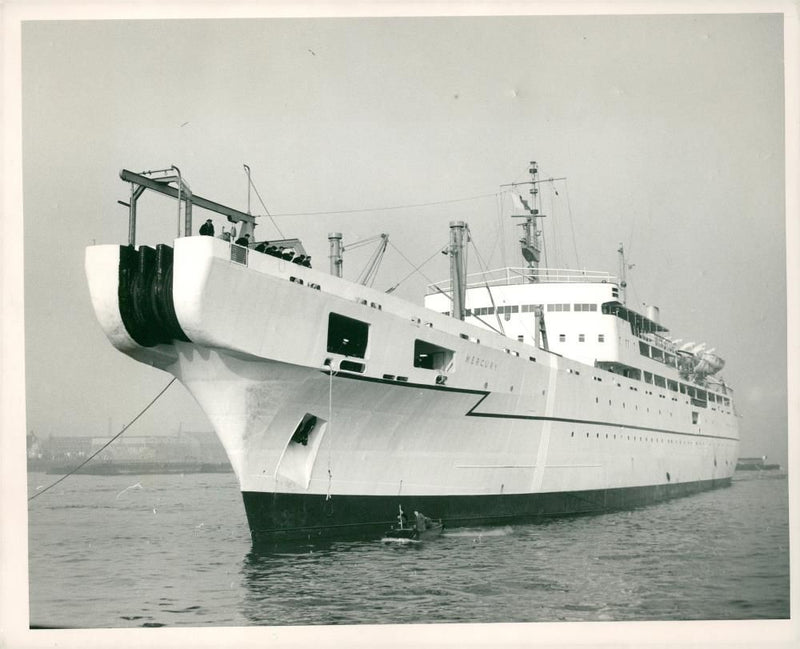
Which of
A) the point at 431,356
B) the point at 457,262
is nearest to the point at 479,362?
the point at 431,356

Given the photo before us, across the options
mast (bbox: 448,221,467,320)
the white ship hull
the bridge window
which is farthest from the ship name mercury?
the bridge window

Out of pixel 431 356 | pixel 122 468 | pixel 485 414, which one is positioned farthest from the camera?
pixel 122 468

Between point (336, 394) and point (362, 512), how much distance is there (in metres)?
2.29

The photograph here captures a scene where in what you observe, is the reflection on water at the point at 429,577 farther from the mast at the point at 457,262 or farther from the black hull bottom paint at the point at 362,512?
the mast at the point at 457,262

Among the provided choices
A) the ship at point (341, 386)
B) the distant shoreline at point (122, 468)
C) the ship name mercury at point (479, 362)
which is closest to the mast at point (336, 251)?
the ship at point (341, 386)

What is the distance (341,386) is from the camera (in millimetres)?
13039

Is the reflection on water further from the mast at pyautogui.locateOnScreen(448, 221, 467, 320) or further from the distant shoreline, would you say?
the distant shoreline

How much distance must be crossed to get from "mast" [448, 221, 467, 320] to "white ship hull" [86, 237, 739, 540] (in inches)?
48.3

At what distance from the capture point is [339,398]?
13.2 m

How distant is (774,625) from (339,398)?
7050 millimetres

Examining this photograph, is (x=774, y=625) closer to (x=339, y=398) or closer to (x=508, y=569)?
(x=508, y=569)

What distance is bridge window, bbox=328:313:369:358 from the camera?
13375mm

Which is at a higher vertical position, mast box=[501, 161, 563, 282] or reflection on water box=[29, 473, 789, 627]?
mast box=[501, 161, 563, 282]

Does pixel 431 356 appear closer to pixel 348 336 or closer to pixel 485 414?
pixel 485 414
